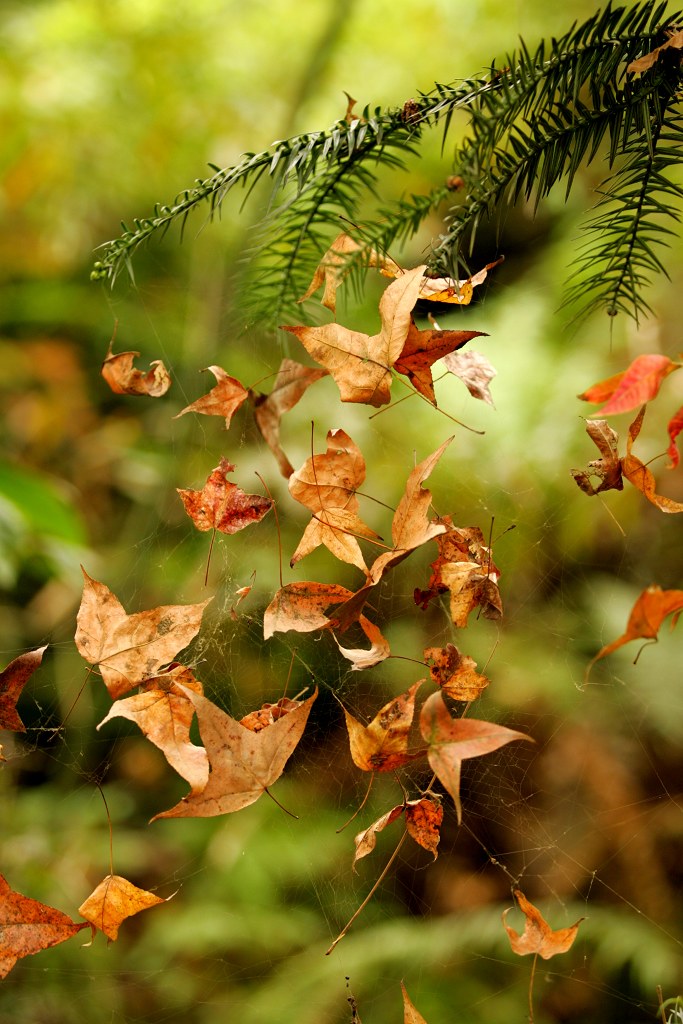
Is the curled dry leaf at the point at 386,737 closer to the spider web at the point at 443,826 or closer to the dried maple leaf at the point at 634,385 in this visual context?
the dried maple leaf at the point at 634,385

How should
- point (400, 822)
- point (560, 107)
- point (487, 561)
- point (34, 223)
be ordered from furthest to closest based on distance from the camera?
1. point (34, 223)
2. point (400, 822)
3. point (487, 561)
4. point (560, 107)

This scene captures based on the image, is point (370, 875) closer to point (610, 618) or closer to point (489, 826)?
point (489, 826)

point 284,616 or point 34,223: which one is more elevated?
point 34,223

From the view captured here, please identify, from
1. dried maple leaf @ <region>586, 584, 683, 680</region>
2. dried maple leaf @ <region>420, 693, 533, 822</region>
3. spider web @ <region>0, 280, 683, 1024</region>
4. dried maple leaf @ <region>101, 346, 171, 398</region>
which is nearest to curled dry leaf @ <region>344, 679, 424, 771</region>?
dried maple leaf @ <region>420, 693, 533, 822</region>

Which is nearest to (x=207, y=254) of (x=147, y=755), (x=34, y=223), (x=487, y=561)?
(x=34, y=223)

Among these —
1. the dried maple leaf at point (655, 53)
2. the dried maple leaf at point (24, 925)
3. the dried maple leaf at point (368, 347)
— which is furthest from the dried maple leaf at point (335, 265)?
the dried maple leaf at point (24, 925)

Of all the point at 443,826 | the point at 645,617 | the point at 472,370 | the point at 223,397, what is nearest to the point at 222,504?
the point at 223,397

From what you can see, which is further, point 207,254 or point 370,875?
point 207,254
